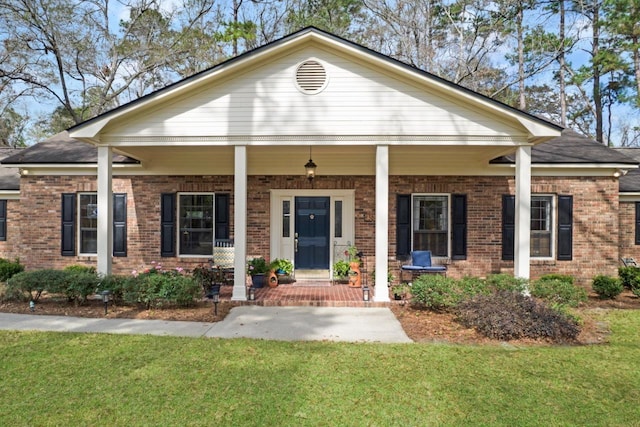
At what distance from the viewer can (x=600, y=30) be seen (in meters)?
19.3

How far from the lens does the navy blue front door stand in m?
10.0

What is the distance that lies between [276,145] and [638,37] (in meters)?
20.2

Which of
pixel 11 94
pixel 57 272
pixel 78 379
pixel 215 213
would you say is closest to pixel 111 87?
pixel 11 94

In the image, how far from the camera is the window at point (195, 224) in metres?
10.1

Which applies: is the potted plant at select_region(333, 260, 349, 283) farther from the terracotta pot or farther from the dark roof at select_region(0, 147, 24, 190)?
the dark roof at select_region(0, 147, 24, 190)

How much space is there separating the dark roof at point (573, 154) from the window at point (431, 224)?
1.76m

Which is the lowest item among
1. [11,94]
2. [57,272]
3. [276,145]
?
[57,272]

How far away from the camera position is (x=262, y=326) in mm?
6180

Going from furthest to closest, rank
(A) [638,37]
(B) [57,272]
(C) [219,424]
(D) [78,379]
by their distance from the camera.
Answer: (A) [638,37], (B) [57,272], (D) [78,379], (C) [219,424]

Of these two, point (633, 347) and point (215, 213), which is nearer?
point (633, 347)

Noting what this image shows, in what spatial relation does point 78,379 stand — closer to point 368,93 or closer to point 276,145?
point 276,145

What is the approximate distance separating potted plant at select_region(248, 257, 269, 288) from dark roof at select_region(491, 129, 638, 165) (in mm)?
6446

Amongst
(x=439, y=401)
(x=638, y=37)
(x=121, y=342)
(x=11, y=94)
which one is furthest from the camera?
(x=11, y=94)

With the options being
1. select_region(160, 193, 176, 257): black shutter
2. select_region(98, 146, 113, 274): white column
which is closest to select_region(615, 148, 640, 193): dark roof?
select_region(160, 193, 176, 257): black shutter
